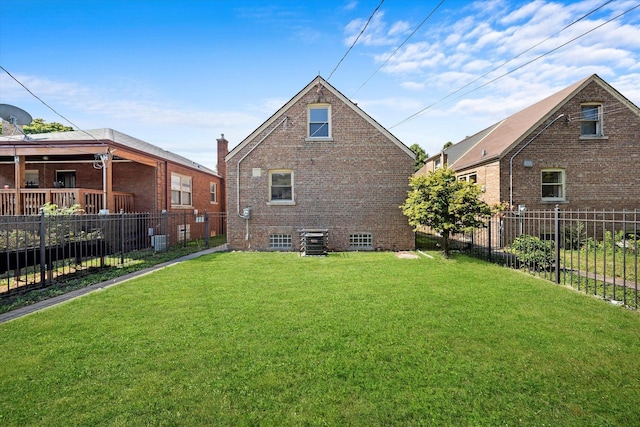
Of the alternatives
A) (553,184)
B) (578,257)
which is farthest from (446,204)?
(553,184)

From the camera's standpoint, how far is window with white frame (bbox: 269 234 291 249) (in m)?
13.2

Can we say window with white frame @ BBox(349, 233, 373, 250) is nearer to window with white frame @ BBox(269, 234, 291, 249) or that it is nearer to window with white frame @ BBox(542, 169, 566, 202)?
window with white frame @ BBox(269, 234, 291, 249)

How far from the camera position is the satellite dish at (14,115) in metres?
11.4

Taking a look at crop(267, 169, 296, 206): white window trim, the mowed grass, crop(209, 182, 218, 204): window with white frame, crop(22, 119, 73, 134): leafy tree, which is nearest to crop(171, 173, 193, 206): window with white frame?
→ crop(209, 182, 218, 204): window with white frame

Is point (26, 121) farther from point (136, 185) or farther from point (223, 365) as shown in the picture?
point (223, 365)

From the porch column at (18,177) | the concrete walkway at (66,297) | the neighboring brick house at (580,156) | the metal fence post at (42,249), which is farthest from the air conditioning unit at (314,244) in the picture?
the porch column at (18,177)

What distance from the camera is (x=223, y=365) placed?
3.53 meters

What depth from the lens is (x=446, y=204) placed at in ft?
34.6

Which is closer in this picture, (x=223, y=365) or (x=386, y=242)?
(x=223, y=365)

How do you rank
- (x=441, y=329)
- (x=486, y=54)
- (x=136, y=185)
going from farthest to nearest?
(x=136, y=185) → (x=486, y=54) → (x=441, y=329)

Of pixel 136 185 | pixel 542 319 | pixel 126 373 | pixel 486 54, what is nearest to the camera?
pixel 126 373

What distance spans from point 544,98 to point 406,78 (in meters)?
9.99

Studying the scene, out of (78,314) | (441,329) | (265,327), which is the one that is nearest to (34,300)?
(78,314)

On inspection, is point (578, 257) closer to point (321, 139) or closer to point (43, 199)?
point (321, 139)
